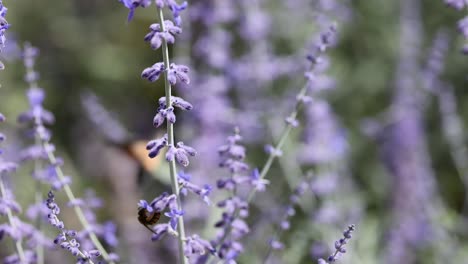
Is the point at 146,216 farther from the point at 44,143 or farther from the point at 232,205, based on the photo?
the point at 44,143

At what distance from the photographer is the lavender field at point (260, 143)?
232 centimetres

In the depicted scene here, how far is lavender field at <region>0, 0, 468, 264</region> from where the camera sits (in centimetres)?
232

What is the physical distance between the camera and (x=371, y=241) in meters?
→ 3.95

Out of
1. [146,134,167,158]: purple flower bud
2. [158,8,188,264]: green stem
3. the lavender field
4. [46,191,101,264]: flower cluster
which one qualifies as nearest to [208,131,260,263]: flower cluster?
the lavender field

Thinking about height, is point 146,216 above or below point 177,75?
below

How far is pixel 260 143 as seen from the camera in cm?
468

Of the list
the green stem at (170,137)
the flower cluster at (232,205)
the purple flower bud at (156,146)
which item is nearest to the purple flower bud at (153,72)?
the green stem at (170,137)

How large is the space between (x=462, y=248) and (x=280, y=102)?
1.32 meters

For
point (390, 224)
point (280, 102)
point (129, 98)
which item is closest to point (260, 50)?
point (280, 102)

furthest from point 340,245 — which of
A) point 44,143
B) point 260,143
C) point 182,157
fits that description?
point 260,143

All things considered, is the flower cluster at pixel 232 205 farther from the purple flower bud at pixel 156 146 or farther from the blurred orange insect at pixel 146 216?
the purple flower bud at pixel 156 146

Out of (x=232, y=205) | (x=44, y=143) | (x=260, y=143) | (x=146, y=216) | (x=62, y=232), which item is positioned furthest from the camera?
(x=260, y=143)

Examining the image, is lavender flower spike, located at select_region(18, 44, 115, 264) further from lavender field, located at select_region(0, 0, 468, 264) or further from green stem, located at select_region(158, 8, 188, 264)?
green stem, located at select_region(158, 8, 188, 264)

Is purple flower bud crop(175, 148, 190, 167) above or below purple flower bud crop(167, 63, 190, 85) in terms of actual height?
below
